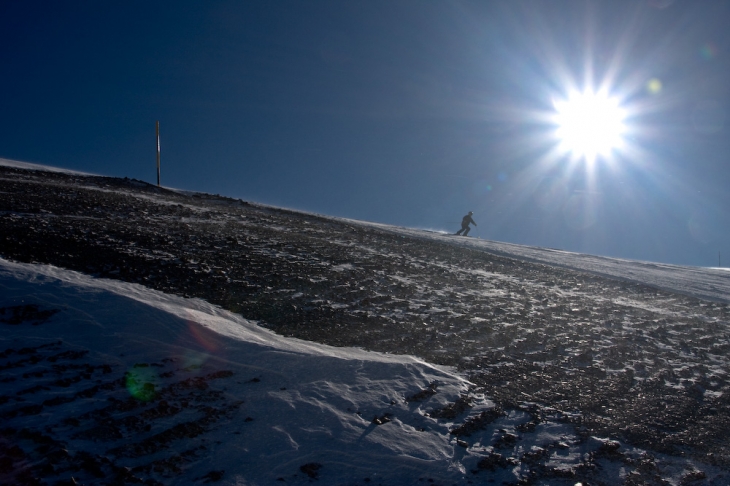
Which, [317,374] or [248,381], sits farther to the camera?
[317,374]

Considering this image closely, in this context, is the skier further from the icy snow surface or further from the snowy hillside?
the icy snow surface

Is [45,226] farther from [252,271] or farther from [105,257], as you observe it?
[252,271]

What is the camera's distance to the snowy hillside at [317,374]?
3152 mm

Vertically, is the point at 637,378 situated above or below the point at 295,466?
above

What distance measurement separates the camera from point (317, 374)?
4.32 meters

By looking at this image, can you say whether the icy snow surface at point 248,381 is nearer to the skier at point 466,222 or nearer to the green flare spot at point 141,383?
the green flare spot at point 141,383

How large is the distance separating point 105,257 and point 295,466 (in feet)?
16.9

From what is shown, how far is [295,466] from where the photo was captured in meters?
3.10

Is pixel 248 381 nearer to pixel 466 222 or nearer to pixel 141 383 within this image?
pixel 141 383

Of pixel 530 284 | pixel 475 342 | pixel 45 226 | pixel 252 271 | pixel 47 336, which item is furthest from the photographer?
pixel 530 284

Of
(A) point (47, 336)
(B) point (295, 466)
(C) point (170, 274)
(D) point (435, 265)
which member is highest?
(D) point (435, 265)

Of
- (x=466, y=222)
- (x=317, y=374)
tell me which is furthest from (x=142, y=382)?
(x=466, y=222)

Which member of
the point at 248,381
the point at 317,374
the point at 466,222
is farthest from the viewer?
the point at 466,222

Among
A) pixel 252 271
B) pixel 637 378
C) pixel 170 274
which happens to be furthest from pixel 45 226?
pixel 637 378
